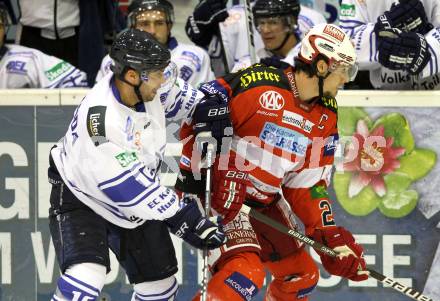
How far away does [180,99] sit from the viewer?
542 centimetres

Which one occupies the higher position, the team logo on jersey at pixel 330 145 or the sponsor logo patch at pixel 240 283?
the team logo on jersey at pixel 330 145

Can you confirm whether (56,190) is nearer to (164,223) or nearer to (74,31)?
(164,223)

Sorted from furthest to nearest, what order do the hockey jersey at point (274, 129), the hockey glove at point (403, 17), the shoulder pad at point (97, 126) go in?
the hockey glove at point (403, 17) → the hockey jersey at point (274, 129) → the shoulder pad at point (97, 126)

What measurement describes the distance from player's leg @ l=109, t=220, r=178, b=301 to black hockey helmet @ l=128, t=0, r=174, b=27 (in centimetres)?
164

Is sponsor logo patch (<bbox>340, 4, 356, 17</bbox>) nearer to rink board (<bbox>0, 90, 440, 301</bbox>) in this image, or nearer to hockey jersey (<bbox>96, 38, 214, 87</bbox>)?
rink board (<bbox>0, 90, 440, 301</bbox>)

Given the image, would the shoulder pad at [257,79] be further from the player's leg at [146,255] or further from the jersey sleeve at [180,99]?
the player's leg at [146,255]

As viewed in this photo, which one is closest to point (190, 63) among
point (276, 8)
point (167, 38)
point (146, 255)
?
point (167, 38)

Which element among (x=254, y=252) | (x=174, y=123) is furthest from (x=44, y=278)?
(x=254, y=252)

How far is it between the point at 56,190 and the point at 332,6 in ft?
8.48

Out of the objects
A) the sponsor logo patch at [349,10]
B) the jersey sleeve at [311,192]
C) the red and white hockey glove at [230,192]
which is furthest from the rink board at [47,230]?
the red and white hockey glove at [230,192]

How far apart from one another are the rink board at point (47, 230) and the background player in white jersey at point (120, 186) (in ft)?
3.22

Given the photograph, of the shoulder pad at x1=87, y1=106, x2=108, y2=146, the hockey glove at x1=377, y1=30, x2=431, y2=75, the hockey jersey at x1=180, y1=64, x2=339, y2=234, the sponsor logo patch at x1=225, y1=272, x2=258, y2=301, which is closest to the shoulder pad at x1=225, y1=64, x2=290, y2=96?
the hockey jersey at x1=180, y1=64, x2=339, y2=234

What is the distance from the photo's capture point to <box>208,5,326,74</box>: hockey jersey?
6910 mm

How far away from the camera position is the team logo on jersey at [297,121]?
532cm
